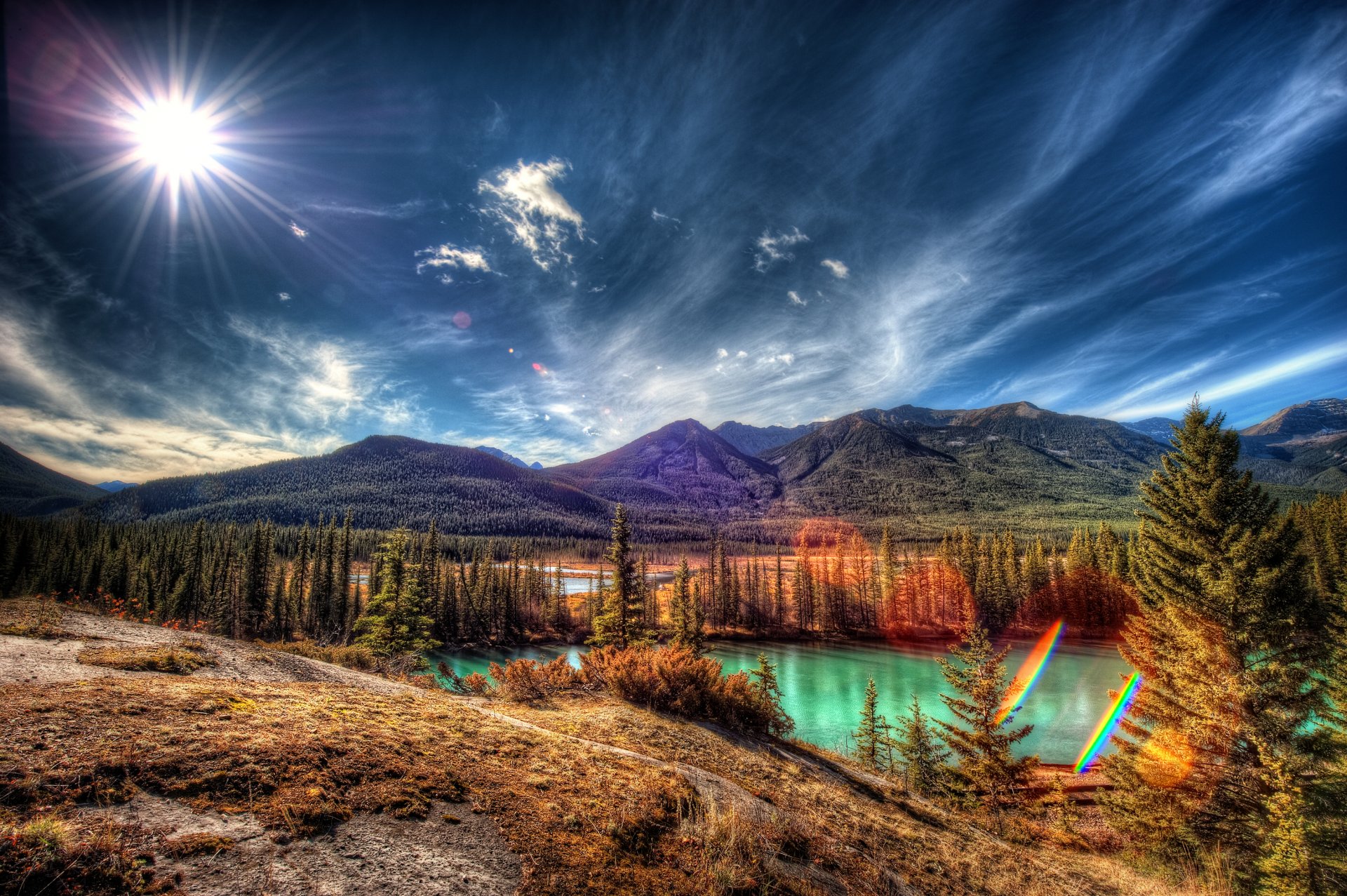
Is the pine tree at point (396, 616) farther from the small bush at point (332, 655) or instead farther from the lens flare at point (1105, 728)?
the lens flare at point (1105, 728)

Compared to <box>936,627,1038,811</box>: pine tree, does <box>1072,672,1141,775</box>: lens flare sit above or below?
below

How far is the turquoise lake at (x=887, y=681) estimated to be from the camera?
1278 inches

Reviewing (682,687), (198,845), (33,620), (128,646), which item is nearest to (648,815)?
(198,845)

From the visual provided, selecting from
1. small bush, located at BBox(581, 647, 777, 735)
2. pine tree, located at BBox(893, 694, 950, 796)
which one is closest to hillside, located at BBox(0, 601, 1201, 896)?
small bush, located at BBox(581, 647, 777, 735)

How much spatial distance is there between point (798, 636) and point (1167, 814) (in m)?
61.7

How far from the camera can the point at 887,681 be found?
47.4 m

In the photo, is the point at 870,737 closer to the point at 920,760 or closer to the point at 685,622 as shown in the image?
the point at 920,760

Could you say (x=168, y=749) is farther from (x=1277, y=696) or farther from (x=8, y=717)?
(x=1277, y=696)

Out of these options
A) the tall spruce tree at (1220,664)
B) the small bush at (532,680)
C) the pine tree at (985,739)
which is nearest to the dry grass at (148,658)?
the small bush at (532,680)

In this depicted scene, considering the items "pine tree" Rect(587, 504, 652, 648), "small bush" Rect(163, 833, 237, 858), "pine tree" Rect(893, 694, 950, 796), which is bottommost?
"pine tree" Rect(893, 694, 950, 796)

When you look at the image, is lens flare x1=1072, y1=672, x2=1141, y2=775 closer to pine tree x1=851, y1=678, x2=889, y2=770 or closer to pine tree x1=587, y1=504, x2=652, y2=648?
pine tree x1=851, y1=678, x2=889, y2=770

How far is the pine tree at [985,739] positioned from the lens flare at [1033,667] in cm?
→ 1344

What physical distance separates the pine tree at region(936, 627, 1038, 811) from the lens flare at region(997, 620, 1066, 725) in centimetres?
1344

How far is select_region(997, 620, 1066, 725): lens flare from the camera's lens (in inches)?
1559
